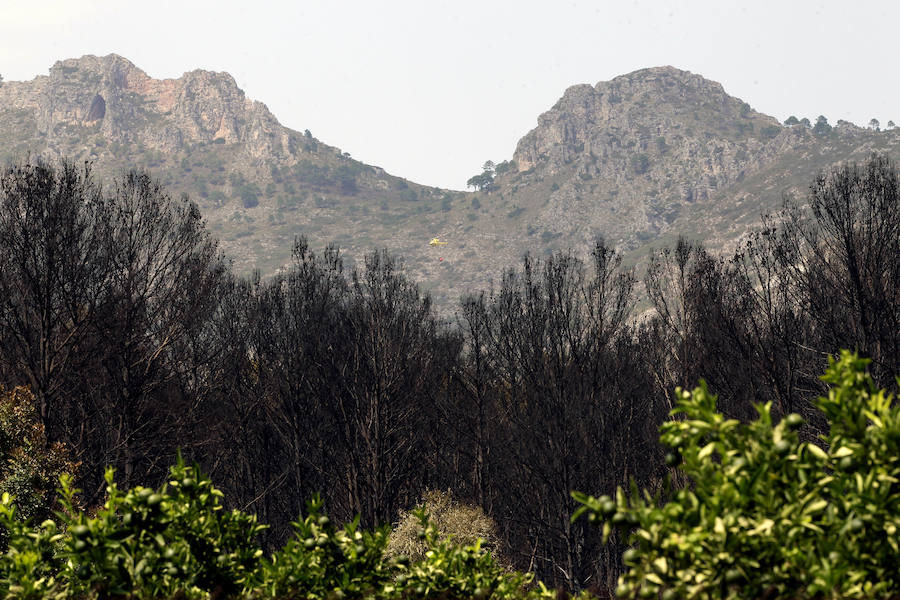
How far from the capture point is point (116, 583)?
4.42 metres

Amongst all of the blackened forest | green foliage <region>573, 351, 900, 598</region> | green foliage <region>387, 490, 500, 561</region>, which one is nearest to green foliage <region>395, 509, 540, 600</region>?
green foliage <region>573, 351, 900, 598</region>

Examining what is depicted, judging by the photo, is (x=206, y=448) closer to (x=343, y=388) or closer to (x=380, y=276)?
(x=343, y=388)

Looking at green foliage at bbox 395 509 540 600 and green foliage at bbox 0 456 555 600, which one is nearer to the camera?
green foliage at bbox 0 456 555 600

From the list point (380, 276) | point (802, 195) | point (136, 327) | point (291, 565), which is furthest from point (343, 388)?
point (802, 195)

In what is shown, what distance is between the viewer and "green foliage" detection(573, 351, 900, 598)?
349cm

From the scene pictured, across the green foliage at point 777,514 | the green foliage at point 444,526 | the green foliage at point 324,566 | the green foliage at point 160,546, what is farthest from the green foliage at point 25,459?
the green foliage at point 444,526

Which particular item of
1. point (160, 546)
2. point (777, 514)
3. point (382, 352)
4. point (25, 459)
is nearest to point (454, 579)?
point (160, 546)

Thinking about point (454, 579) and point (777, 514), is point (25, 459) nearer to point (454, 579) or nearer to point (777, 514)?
point (454, 579)

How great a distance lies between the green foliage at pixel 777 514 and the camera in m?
3.49

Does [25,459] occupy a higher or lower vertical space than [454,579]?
lower

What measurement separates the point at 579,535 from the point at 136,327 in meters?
18.1

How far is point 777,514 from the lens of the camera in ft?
11.8

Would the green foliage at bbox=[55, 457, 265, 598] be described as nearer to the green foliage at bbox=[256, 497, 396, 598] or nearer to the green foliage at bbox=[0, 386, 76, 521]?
the green foliage at bbox=[256, 497, 396, 598]

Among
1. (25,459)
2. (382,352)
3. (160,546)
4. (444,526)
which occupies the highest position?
(160,546)
